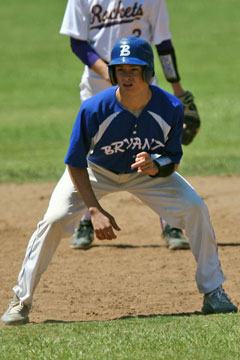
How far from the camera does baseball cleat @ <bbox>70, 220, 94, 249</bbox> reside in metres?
6.44

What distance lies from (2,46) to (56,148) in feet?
43.0

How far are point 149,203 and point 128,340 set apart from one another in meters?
1.13

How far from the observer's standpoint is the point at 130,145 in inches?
180

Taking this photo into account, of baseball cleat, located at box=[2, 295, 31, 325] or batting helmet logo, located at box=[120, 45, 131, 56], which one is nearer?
batting helmet logo, located at box=[120, 45, 131, 56]

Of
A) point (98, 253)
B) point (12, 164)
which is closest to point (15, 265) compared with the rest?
point (98, 253)

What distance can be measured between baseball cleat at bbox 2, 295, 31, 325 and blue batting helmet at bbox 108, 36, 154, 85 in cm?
155

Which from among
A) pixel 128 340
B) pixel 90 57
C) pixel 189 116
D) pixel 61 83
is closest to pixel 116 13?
pixel 90 57

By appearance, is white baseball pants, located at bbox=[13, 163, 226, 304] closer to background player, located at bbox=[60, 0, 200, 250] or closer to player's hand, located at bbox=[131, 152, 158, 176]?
player's hand, located at bbox=[131, 152, 158, 176]

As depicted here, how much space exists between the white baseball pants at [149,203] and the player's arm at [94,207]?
0.59 ft

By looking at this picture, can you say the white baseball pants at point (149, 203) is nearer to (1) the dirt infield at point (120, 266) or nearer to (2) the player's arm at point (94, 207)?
(2) the player's arm at point (94, 207)

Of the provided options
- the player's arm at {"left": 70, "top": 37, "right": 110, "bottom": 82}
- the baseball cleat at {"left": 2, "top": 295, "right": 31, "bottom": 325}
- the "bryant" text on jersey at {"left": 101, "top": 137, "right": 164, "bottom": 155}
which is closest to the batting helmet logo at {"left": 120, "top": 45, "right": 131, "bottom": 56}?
the "bryant" text on jersey at {"left": 101, "top": 137, "right": 164, "bottom": 155}

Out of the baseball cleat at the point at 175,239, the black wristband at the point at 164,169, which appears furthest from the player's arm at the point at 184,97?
the black wristband at the point at 164,169

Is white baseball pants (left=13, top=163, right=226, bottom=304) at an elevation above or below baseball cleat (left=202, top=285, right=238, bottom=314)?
above

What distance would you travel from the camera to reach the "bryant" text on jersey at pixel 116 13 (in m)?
6.07
